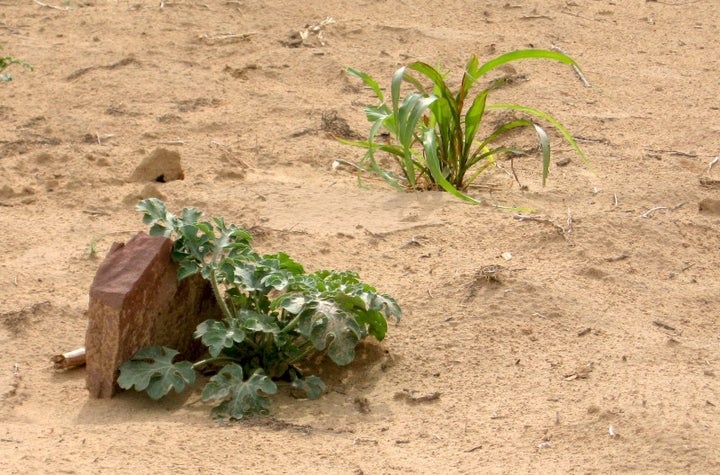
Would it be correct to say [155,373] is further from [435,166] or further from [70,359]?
[435,166]

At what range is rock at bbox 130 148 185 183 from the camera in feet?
13.3

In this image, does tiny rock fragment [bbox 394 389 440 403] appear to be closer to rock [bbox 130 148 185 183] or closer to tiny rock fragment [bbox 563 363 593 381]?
tiny rock fragment [bbox 563 363 593 381]

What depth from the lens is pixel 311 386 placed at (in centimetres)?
292

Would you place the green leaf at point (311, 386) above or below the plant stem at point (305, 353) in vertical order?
below

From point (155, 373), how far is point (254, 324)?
258mm

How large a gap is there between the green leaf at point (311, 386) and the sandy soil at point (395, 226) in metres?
0.04

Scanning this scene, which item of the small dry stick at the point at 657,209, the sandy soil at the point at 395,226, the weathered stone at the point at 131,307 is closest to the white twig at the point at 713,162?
the sandy soil at the point at 395,226

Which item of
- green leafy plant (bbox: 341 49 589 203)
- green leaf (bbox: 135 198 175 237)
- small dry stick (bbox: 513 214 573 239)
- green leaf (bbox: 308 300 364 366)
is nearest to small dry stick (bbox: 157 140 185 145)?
green leafy plant (bbox: 341 49 589 203)

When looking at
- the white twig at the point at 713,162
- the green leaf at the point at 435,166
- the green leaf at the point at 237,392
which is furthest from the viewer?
the white twig at the point at 713,162

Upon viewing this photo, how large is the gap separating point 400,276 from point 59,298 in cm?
94

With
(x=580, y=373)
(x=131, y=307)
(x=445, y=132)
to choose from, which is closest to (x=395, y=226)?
(x=445, y=132)

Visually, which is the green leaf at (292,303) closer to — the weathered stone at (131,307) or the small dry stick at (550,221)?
the weathered stone at (131,307)

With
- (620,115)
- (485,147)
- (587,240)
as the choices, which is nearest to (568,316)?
(587,240)

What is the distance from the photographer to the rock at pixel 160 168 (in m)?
4.06
